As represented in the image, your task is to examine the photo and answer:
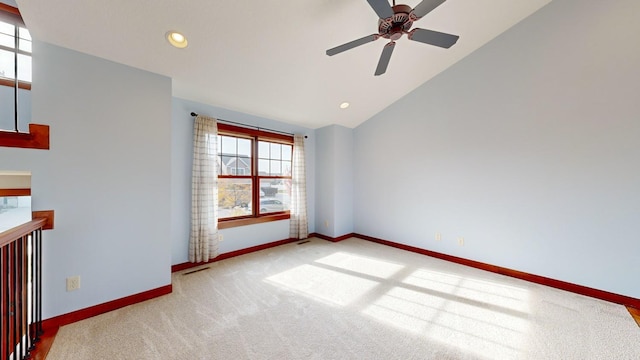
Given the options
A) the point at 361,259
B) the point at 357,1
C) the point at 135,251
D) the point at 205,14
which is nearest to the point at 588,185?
the point at 361,259

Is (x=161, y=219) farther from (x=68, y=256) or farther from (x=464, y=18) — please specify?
(x=464, y=18)

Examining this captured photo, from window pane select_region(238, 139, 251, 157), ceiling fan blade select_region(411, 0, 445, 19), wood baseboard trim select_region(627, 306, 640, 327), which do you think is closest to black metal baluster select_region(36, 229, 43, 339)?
window pane select_region(238, 139, 251, 157)

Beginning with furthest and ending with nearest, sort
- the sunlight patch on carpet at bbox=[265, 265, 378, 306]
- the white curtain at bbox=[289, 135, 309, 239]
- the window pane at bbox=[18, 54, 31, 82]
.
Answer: the white curtain at bbox=[289, 135, 309, 239] < the sunlight patch on carpet at bbox=[265, 265, 378, 306] < the window pane at bbox=[18, 54, 31, 82]

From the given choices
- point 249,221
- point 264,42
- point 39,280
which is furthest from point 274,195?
point 39,280

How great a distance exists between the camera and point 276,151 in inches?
172

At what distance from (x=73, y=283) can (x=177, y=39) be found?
7.96ft

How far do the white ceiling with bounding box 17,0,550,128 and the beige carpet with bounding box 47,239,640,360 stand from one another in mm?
2468

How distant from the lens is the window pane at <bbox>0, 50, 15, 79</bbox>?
2.18 meters

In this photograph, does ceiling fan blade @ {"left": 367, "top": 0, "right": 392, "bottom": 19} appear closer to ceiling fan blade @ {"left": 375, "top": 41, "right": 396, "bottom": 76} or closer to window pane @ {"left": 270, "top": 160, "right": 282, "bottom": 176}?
ceiling fan blade @ {"left": 375, "top": 41, "right": 396, "bottom": 76}

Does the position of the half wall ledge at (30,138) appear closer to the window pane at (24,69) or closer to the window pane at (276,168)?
the window pane at (24,69)

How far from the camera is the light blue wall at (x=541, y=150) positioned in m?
2.38

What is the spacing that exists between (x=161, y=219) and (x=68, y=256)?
733 mm

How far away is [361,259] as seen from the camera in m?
3.60

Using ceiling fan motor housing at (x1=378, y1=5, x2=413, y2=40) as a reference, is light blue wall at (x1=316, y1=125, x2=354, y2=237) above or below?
below
